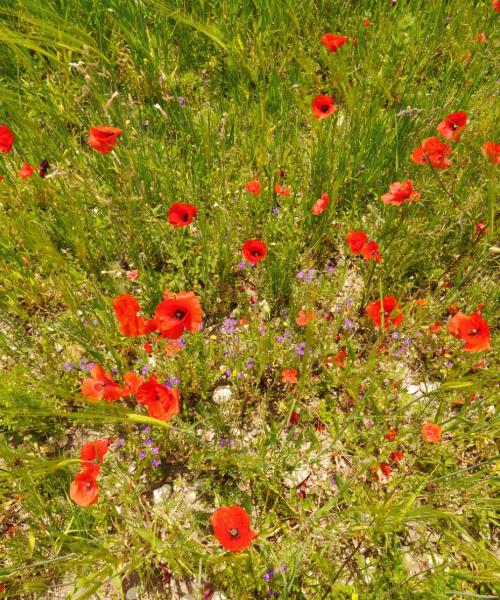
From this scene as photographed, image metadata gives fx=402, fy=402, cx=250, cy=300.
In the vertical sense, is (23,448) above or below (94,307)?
below

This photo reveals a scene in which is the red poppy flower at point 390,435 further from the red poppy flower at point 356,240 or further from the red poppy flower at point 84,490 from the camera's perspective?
the red poppy flower at point 84,490

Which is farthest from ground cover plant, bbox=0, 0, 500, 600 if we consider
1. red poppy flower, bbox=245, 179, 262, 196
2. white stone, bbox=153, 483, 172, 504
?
red poppy flower, bbox=245, 179, 262, 196

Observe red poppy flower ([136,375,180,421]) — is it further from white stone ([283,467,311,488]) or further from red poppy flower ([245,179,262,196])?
red poppy flower ([245,179,262,196])

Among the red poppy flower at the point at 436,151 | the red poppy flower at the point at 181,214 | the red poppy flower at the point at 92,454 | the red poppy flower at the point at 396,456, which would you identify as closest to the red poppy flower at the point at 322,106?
the red poppy flower at the point at 436,151

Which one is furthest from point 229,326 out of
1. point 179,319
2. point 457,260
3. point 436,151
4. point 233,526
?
point 436,151

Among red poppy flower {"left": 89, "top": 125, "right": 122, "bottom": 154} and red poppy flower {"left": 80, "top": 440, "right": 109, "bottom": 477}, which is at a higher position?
red poppy flower {"left": 89, "top": 125, "right": 122, "bottom": 154}

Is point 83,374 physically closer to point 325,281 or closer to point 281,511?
point 281,511

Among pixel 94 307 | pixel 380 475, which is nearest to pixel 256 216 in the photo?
pixel 94 307
